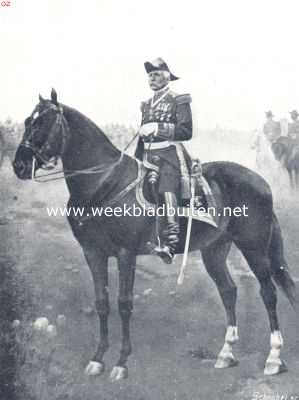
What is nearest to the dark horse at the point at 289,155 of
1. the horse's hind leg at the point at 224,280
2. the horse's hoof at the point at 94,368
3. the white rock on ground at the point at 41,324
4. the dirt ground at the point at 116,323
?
the dirt ground at the point at 116,323

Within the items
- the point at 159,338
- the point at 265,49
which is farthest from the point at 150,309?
the point at 265,49

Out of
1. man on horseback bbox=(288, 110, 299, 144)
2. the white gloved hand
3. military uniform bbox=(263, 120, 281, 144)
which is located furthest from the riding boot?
man on horseback bbox=(288, 110, 299, 144)

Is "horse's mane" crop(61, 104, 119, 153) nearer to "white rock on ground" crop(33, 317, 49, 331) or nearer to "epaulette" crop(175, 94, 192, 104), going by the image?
"epaulette" crop(175, 94, 192, 104)

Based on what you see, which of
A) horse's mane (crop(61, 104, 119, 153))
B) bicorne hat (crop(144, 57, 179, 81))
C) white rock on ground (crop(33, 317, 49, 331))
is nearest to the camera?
horse's mane (crop(61, 104, 119, 153))

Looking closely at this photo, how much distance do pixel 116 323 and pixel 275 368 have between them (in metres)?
1.46

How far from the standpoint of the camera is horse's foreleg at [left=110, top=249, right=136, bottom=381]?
169 inches

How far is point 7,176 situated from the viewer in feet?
16.1

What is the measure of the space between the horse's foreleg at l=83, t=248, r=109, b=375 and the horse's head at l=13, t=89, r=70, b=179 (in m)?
0.88

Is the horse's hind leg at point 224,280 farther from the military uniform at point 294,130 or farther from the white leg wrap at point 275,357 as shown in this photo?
the military uniform at point 294,130

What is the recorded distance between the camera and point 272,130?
17.4 feet

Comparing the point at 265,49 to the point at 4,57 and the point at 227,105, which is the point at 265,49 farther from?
the point at 4,57

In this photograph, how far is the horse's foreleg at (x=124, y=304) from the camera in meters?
4.30

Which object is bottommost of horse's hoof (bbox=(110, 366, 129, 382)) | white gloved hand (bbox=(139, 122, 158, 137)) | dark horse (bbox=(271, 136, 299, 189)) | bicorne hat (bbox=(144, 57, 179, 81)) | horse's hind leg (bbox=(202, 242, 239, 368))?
horse's hoof (bbox=(110, 366, 129, 382))

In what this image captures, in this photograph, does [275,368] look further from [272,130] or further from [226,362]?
[272,130]
